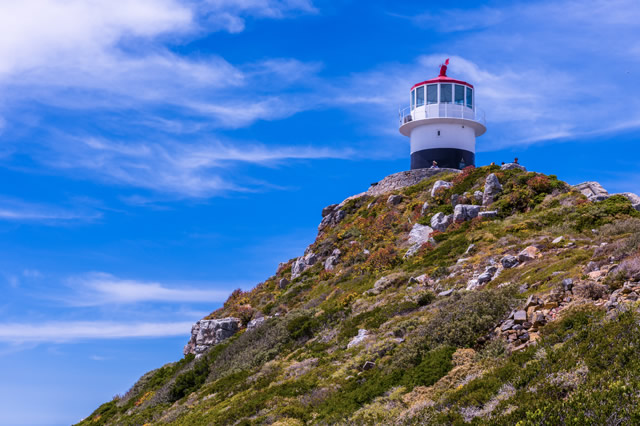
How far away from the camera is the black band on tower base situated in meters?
43.7

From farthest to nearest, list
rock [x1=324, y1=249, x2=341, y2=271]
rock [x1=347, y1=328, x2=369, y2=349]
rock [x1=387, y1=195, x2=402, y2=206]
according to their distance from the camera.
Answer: rock [x1=387, y1=195, x2=402, y2=206]
rock [x1=324, y1=249, x2=341, y2=271]
rock [x1=347, y1=328, x2=369, y2=349]

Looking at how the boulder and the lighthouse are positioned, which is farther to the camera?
the lighthouse

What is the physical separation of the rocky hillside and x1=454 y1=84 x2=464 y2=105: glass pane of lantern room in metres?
10.9

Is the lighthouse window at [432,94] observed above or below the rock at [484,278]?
above

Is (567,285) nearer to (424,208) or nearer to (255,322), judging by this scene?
(255,322)

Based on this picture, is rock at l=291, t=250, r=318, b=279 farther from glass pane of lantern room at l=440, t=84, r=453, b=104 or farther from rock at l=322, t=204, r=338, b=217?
glass pane of lantern room at l=440, t=84, r=453, b=104

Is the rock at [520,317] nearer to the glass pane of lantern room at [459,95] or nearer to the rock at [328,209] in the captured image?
the rock at [328,209]

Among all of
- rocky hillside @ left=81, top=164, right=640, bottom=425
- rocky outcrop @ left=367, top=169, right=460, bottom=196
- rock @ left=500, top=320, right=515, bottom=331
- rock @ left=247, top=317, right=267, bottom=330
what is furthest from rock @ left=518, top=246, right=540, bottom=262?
rocky outcrop @ left=367, top=169, right=460, bottom=196

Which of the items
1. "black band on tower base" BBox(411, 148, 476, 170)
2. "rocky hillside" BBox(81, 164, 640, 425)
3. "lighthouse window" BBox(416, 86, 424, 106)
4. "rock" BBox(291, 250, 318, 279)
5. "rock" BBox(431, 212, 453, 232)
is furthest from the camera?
"lighthouse window" BBox(416, 86, 424, 106)

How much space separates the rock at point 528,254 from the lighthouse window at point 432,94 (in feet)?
82.3

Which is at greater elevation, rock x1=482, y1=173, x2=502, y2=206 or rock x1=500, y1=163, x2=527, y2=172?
rock x1=500, y1=163, x2=527, y2=172

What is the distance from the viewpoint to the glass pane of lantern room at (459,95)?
4416 cm

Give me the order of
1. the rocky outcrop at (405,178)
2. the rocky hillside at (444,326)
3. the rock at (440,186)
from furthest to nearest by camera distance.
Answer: the rocky outcrop at (405,178) < the rock at (440,186) < the rocky hillside at (444,326)

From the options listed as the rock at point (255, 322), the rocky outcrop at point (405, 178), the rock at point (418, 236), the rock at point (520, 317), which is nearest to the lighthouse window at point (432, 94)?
the rocky outcrop at point (405, 178)
